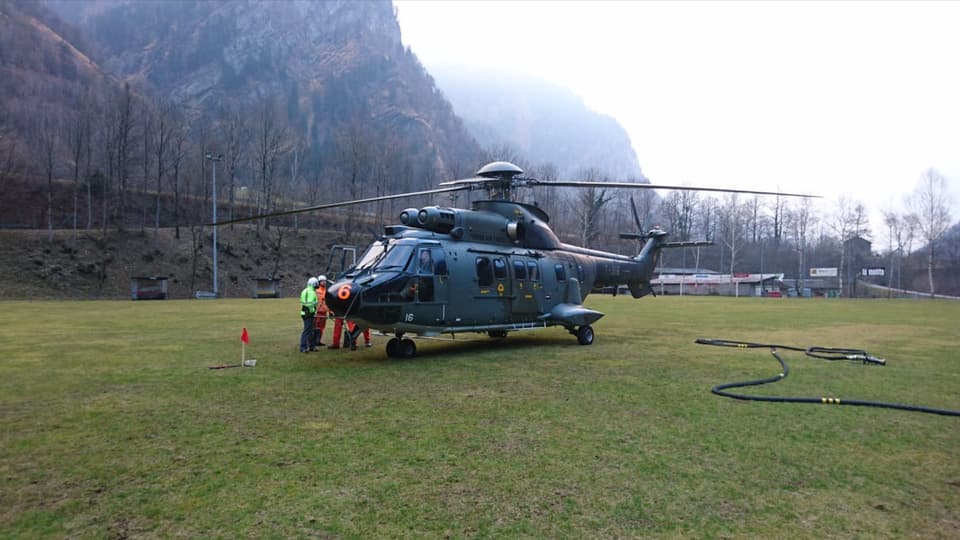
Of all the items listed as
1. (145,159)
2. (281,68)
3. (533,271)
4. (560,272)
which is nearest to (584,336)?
(560,272)

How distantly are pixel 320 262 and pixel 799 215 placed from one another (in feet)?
226

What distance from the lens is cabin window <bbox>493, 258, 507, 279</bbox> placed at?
12953mm

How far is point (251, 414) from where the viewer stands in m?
6.98

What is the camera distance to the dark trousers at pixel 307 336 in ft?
40.8

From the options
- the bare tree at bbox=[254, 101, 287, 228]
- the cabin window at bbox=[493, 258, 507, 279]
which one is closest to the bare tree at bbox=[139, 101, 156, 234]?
the bare tree at bbox=[254, 101, 287, 228]

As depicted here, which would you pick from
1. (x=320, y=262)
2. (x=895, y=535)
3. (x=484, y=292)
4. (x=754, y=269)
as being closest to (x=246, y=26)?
(x=320, y=262)

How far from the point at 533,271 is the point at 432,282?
3531 mm

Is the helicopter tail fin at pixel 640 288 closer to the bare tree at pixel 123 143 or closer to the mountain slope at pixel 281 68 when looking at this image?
the bare tree at pixel 123 143

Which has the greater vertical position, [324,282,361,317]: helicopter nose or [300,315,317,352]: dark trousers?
[324,282,361,317]: helicopter nose

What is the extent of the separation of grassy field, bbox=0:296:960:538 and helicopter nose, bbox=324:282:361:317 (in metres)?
1.14

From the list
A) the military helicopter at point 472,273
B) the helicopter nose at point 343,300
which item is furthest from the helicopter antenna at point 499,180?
the helicopter nose at point 343,300

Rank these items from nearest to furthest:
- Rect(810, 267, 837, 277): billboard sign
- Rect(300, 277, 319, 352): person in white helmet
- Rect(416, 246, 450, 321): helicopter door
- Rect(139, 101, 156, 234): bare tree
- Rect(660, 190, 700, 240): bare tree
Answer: Rect(416, 246, 450, 321): helicopter door → Rect(300, 277, 319, 352): person in white helmet → Rect(139, 101, 156, 234): bare tree → Rect(810, 267, 837, 277): billboard sign → Rect(660, 190, 700, 240): bare tree

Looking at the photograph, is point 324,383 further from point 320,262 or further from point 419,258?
point 320,262

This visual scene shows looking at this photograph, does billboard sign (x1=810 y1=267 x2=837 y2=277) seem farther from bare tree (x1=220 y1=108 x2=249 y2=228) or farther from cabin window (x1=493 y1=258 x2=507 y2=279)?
cabin window (x1=493 y1=258 x2=507 y2=279)
